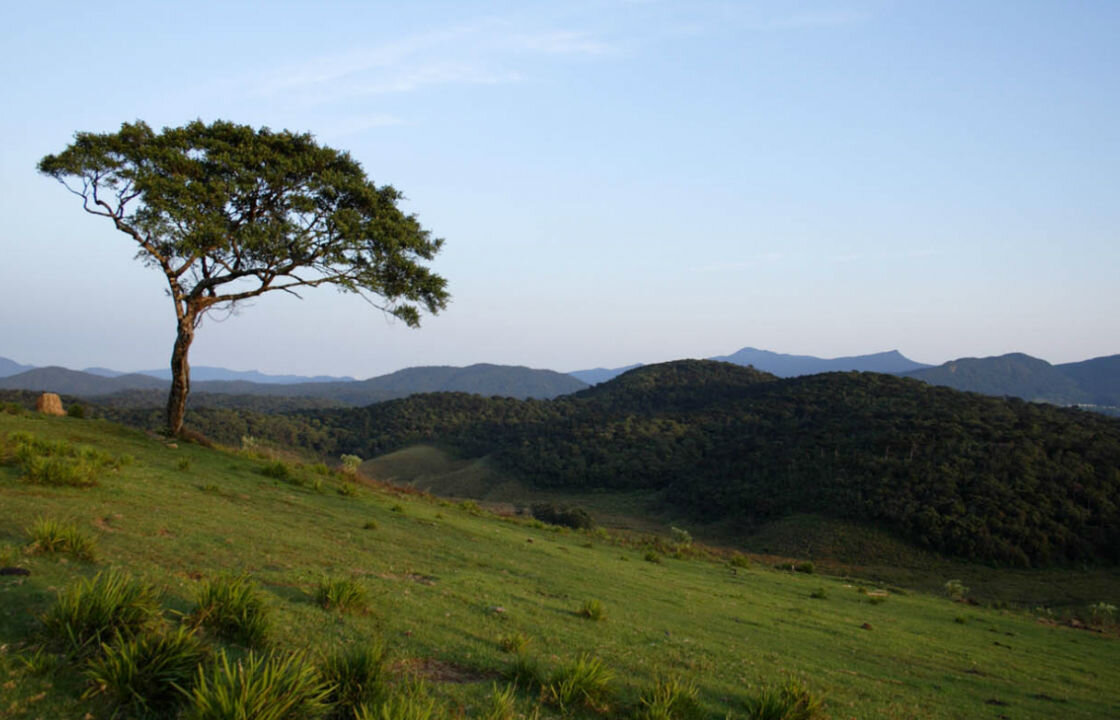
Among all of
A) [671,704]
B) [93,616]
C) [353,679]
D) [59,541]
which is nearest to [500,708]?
[353,679]

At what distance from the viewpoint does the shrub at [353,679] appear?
421 cm

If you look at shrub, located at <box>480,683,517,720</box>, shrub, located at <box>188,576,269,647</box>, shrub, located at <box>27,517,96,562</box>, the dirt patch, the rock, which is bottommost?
the dirt patch

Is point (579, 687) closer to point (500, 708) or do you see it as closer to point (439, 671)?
point (500, 708)

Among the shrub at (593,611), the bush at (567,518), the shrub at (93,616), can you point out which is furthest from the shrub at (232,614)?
the bush at (567,518)

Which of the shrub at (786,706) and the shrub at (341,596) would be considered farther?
the shrub at (341,596)

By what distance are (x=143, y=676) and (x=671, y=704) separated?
156 inches

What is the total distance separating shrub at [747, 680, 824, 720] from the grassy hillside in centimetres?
30

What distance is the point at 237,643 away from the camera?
4.91m

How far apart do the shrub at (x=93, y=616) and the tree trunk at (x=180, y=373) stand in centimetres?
1740

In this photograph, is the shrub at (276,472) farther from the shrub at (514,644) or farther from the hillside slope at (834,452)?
the hillside slope at (834,452)

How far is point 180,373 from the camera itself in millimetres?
20078

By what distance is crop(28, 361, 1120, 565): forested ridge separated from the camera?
3969 cm

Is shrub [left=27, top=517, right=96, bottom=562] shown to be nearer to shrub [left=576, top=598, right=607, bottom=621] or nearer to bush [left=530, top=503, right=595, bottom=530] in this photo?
shrub [left=576, top=598, right=607, bottom=621]

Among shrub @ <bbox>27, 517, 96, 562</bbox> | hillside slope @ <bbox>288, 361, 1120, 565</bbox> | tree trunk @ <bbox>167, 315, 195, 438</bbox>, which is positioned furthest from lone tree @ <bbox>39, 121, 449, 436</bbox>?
hillside slope @ <bbox>288, 361, 1120, 565</bbox>
